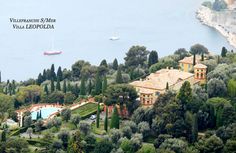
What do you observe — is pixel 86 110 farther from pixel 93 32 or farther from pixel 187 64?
pixel 93 32

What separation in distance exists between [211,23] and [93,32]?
21.2 feet

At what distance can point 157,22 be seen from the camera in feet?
121

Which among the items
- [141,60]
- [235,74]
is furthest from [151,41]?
[235,74]

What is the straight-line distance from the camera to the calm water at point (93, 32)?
2950 centimetres

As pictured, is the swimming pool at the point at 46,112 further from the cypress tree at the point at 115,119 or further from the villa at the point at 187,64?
the villa at the point at 187,64

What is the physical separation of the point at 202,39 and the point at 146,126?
717 inches

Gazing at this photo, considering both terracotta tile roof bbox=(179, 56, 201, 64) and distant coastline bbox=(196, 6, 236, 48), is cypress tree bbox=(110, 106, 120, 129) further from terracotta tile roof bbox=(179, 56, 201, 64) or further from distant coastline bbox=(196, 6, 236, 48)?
distant coastline bbox=(196, 6, 236, 48)

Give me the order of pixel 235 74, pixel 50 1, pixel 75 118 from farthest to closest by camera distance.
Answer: pixel 50 1, pixel 235 74, pixel 75 118

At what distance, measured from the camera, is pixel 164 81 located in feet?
57.5

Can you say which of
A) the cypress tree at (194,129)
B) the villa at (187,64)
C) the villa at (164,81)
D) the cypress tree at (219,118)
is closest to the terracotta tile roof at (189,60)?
the villa at (187,64)

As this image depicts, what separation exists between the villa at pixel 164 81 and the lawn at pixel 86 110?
1.09 m

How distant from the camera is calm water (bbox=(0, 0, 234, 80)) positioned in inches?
1161

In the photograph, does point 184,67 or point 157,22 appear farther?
point 157,22

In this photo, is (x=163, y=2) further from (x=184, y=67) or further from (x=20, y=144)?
(x=20, y=144)
